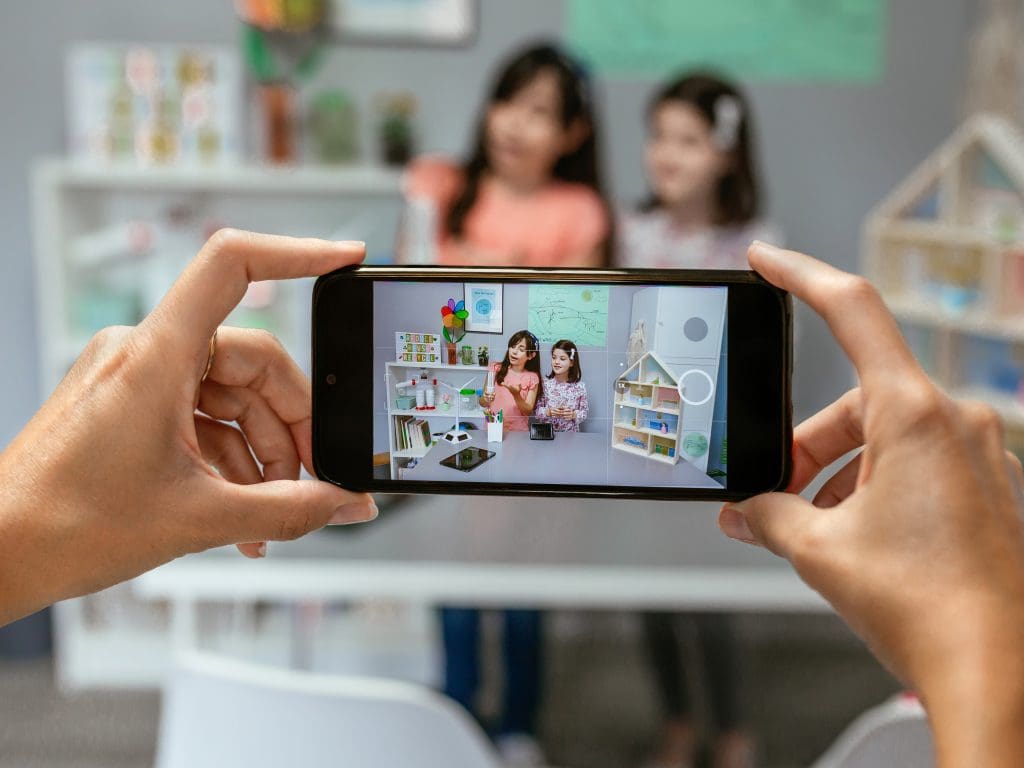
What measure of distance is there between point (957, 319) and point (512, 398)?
1964 millimetres

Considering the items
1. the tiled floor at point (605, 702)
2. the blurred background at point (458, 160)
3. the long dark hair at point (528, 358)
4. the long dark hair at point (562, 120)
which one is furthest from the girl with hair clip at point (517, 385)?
the long dark hair at point (562, 120)

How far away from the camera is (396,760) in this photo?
1048 mm

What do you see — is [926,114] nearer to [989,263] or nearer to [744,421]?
[989,263]

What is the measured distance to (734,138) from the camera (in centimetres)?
260

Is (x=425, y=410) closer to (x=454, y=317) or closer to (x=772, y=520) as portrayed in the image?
(x=454, y=317)

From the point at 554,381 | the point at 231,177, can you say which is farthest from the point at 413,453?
the point at 231,177

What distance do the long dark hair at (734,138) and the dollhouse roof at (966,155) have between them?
36 cm

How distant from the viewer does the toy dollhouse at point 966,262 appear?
2342mm

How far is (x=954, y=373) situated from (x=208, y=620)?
1888mm

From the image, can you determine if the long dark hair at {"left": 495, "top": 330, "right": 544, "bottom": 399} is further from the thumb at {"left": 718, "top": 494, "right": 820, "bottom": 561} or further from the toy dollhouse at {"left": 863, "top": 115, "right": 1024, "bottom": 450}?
the toy dollhouse at {"left": 863, "top": 115, "right": 1024, "bottom": 450}

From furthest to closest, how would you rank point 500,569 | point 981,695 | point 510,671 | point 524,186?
point 524,186, point 510,671, point 500,569, point 981,695

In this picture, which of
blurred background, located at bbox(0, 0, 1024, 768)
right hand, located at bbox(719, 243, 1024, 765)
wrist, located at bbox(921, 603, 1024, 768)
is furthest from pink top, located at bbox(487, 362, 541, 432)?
blurred background, located at bbox(0, 0, 1024, 768)

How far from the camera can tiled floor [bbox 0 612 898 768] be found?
7.43ft

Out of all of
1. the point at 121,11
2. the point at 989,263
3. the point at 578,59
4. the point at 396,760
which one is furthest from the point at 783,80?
the point at 396,760
